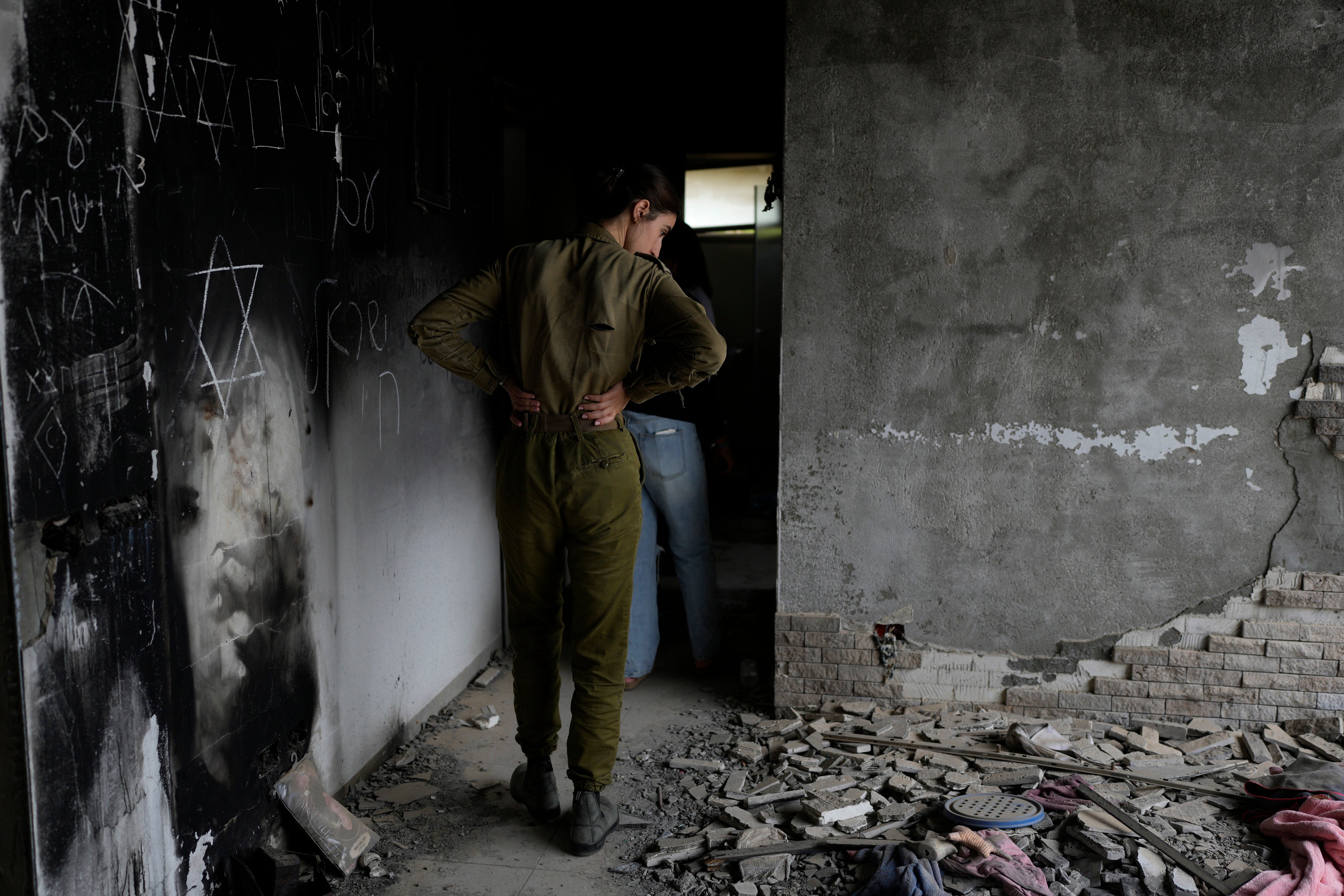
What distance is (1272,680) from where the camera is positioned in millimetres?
3631

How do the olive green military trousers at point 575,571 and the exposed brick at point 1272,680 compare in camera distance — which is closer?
the olive green military trousers at point 575,571

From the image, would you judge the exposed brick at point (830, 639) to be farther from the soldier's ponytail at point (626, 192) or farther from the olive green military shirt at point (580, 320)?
the soldier's ponytail at point (626, 192)

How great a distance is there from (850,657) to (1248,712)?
1.49 m

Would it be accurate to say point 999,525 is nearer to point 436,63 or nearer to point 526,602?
point 526,602

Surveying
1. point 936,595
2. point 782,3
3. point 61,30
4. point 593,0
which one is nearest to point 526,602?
point 936,595

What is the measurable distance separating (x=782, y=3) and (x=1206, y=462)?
4.34 metres

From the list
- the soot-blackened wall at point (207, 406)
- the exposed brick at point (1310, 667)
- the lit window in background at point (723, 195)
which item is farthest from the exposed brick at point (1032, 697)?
the lit window in background at point (723, 195)

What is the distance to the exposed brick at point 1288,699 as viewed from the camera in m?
3.63

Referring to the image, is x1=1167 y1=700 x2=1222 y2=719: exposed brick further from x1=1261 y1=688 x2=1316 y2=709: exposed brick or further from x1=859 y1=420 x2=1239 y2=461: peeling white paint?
x1=859 y1=420 x2=1239 y2=461: peeling white paint

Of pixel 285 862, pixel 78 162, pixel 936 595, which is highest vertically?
pixel 78 162

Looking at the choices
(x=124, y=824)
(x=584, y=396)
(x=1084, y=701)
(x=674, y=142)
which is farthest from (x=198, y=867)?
(x=674, y=142)

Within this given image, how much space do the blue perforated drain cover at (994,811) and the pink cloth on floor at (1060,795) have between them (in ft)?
0.10

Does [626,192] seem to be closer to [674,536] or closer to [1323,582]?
[674,536]

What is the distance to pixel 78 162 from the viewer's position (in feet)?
6.38
